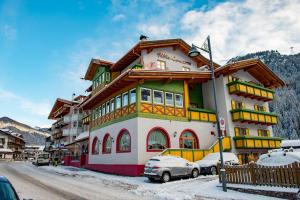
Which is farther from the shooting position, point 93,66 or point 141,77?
point 93,66

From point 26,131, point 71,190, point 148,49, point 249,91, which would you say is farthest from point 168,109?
point 26,131

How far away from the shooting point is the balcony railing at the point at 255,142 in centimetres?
2497

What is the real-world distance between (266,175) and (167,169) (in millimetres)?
6573

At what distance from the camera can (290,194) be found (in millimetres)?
10078

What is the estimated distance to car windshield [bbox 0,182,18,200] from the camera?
4.84m

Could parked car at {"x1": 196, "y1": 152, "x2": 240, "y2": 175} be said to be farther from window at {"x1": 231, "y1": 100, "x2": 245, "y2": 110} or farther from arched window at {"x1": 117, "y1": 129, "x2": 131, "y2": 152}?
window at {"x1": 231, "y1": 100, "x2": 245, "y2": 110}

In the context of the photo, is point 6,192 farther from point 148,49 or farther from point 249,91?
point 249,91

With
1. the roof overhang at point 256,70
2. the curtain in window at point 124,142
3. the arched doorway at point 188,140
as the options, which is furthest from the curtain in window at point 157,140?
the roof overhang at point 256,70

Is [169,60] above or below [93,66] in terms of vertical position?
below

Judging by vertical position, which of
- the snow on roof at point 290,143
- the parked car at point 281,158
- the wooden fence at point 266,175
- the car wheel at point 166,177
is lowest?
the car wheel at point 166,177

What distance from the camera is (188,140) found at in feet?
78.6

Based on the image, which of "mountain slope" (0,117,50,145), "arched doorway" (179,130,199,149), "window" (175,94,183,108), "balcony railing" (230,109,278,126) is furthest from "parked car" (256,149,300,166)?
"mountain slope" (0,117,50,145)

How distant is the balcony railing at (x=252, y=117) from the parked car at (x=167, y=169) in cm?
1004

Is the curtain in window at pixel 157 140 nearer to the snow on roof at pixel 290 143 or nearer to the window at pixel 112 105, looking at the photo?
the window at pixel 112 105
